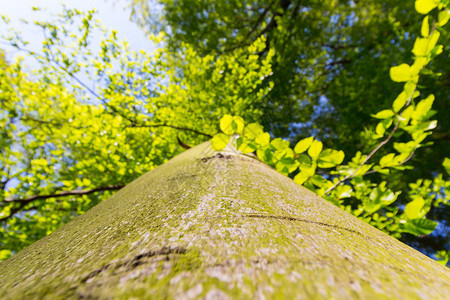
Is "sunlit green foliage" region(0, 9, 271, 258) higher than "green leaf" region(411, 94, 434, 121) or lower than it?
higher

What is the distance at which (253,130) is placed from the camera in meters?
0.89

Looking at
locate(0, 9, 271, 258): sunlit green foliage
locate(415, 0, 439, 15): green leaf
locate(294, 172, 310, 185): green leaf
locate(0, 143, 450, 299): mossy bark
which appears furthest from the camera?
locate(0, 9, 271, 258): sunlit green foliage

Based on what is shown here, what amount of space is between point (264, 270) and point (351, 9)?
8.48 metres

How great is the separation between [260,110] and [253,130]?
2.99 metres

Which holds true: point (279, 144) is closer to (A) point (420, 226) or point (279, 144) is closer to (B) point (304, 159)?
(B) point (304, 159)

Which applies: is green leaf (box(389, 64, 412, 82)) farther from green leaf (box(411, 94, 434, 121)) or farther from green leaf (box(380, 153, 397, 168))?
green leaf (box(380, 153, 397, 168))

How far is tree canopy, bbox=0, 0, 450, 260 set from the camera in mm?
1149

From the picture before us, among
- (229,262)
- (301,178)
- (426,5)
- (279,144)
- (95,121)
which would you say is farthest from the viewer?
(95,121)

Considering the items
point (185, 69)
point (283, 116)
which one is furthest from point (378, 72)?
point (185, 69)

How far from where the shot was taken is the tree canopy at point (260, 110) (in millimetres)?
1149

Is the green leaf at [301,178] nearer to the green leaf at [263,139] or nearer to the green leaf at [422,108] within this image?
the green leaf at [263,139]

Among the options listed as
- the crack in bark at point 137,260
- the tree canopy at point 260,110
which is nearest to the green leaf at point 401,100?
the tree canopy at point 260,110

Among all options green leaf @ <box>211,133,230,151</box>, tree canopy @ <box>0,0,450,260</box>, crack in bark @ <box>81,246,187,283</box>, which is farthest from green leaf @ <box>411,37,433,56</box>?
crack in bark @ <box>81,246,187,283</box>

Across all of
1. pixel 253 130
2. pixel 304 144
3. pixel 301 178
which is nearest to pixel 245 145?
pixel 253 130
